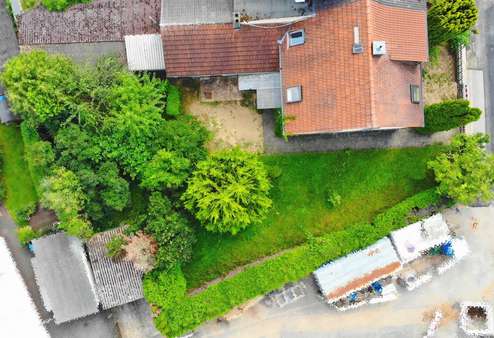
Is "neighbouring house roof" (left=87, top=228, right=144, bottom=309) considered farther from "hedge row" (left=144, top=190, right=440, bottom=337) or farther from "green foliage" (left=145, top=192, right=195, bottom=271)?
"green foliage" (left=145, top=192, right=195, bottom=271)

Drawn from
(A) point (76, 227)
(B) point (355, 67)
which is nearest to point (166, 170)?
(A) point (76, 227)

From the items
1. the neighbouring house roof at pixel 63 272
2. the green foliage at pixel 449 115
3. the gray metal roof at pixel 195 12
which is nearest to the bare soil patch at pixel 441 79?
the green foliage at pixel 449 115

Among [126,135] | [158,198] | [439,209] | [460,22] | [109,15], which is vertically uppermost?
[109,15]

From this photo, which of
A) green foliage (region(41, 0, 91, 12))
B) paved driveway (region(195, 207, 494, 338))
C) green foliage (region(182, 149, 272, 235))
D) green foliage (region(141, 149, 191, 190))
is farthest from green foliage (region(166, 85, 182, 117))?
paved driveway (region(195, 207, 494, 338))

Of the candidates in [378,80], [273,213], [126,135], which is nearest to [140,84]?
[126,135]

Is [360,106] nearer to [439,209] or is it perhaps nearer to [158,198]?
[439,209]

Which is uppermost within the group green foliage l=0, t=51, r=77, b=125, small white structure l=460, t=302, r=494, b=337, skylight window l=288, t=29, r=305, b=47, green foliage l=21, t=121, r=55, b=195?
skylight window l=288, t=29, r=305, b=47
